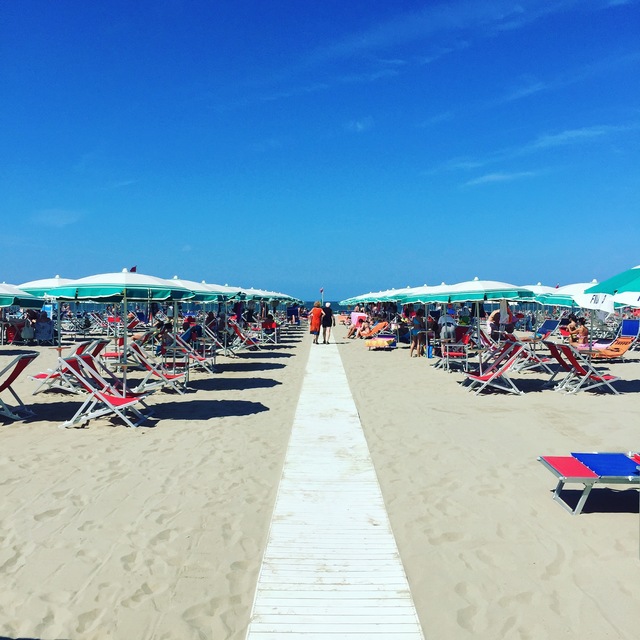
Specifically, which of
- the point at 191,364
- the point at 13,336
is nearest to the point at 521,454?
the point at 191,364

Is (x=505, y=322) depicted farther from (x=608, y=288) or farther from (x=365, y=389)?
(x=608, y=288)

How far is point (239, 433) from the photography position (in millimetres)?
6152

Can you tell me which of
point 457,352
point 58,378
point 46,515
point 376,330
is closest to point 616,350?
point 457,352

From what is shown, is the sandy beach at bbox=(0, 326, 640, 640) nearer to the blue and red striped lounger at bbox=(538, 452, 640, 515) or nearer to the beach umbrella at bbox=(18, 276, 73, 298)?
the blue and red striped lounger at bbox=(538, 452, 640, 515)

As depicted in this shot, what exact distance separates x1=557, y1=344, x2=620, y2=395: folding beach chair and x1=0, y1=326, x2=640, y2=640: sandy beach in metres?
1.65

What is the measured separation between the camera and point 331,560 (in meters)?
3.15

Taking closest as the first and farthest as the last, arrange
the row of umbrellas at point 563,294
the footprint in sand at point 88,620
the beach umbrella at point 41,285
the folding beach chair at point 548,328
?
1. the footprint in sand at point 88,620
2. the row of umbrellas at point 563,294
3. the beach umbrella at point 41,285
4. the folding beach chair at point 548,328

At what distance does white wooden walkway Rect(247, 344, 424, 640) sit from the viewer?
2.54 m

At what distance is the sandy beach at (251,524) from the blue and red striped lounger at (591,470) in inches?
7.3

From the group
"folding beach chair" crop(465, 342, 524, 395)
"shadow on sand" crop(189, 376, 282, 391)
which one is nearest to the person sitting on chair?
"shadow on sand" crop(189, 376, 282, 391)

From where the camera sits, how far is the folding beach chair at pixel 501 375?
877 cm

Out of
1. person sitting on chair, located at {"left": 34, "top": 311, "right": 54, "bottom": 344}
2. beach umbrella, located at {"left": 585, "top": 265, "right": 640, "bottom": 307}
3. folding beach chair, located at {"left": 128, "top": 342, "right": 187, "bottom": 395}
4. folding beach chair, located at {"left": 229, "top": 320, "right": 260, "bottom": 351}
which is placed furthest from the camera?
person sitting on chair, located at {"left": 34, "top": 311, "right": 54, "bottom": 344}

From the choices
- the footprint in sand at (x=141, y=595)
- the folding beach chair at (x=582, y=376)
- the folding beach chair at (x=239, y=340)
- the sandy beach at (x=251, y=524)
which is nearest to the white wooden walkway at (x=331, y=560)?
the sandy beach at (x=251, y=524)

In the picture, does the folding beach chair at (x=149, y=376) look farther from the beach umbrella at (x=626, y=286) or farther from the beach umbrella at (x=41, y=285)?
the beach umbrella at (x=626, y=286)
